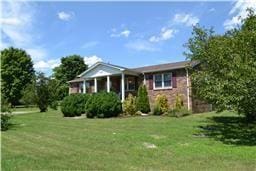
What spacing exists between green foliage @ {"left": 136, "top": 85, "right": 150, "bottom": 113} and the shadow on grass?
725 centimetres

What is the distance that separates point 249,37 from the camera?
46.7 ft

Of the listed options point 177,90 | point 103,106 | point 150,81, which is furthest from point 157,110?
point 103,106

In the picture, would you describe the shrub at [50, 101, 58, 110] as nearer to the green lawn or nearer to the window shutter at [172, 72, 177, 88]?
the window shutter at [172, 72, 177, 88]

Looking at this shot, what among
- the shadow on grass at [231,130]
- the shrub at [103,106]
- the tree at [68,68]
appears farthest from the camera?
the tree at [68,68]

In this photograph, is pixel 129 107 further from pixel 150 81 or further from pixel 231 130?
pixel 231 130

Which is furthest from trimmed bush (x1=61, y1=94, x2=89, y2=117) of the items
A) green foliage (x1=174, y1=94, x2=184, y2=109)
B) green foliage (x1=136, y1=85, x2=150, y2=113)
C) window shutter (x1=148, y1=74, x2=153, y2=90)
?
green foliage (x1=174, y1=94, x2=184, y2=109)

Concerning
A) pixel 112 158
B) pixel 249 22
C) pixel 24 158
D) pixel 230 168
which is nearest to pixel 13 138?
pixel 24 158

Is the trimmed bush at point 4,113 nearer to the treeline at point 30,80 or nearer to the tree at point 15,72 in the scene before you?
the treeline at point 30,80

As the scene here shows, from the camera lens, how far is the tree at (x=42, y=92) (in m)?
35.6

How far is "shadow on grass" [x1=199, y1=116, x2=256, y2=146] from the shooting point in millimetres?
15180

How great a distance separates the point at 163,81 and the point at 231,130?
1183cm

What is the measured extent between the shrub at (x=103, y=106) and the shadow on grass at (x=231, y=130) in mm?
6736

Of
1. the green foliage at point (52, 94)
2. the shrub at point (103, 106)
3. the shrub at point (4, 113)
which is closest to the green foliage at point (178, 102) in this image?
the shrub at point (103, 106)

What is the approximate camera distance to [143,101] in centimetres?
2914
